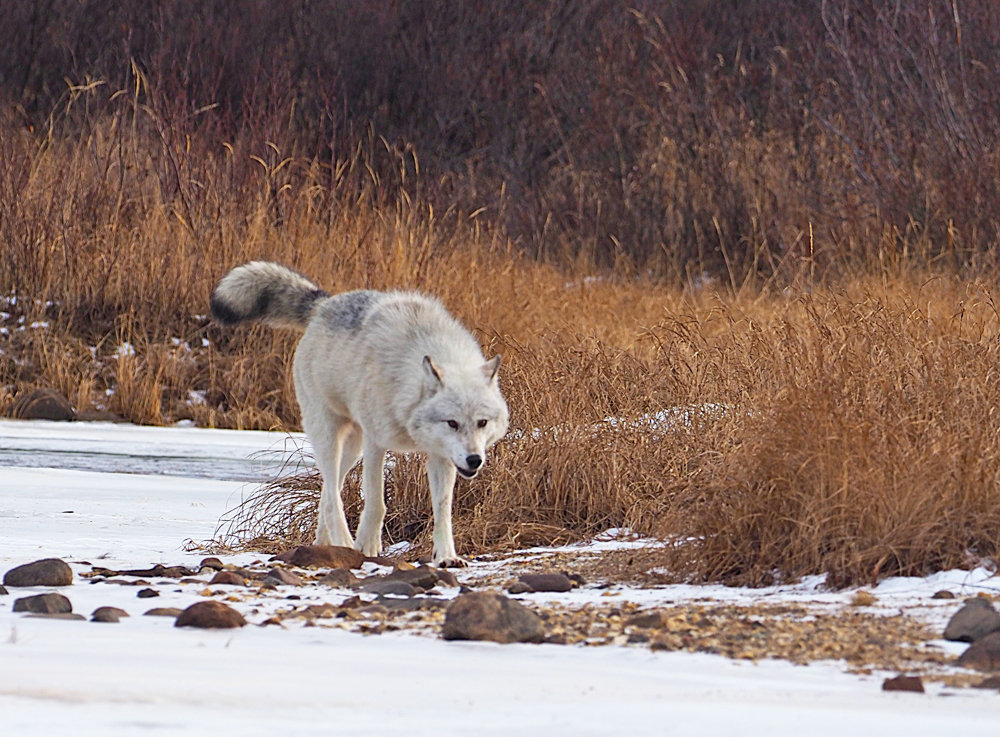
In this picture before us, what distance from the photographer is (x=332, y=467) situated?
555cm

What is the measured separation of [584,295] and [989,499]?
7.73 metres

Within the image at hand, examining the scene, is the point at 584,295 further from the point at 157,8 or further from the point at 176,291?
the point at 157,8

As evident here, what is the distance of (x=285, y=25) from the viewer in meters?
16.5

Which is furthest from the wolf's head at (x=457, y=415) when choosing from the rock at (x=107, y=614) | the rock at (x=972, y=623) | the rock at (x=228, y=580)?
the rock at (x=972, y=623)

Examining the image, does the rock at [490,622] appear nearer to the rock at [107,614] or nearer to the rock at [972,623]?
the rock at [107,614]

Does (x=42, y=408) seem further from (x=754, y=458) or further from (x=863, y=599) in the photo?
(x=863, y=599)

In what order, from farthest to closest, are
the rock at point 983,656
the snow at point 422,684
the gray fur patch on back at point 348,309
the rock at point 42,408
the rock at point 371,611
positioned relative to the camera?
1. the rock at point 42,408
2. the gray fur patch on back at point 348,309
3. the rock at point 371,611
4. the rock at point 983,656
5. the snow at point 422,684

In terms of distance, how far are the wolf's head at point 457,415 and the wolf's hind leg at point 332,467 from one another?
569 mm

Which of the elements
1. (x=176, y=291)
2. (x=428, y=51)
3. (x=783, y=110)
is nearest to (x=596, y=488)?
(x=176, y=291)

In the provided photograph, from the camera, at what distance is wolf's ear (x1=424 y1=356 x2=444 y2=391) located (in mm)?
4969

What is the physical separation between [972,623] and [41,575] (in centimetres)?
274

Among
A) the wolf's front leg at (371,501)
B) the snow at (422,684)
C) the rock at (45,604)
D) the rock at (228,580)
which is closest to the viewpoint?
the snow at (422,684)

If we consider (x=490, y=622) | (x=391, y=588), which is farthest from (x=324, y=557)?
(x=490, y=622)

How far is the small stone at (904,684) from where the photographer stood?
2705 mm
